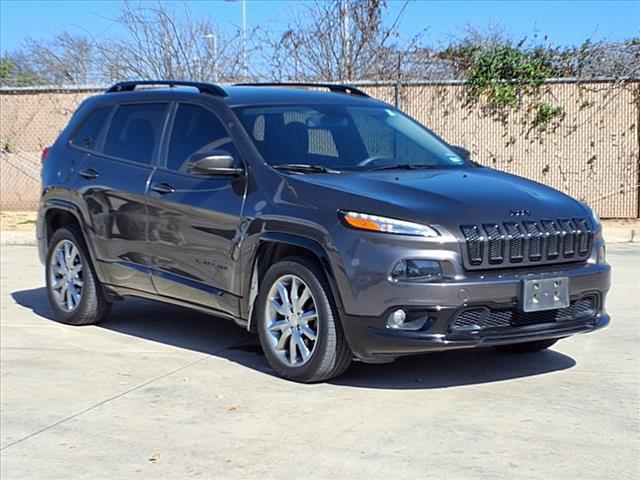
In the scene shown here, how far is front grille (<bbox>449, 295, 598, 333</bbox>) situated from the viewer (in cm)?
580

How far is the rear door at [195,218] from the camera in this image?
6.75 m

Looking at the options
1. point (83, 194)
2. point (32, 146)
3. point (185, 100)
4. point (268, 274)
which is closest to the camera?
point (268, 274)

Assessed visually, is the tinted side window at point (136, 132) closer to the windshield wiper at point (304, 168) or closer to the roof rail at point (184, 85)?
the roof rail at point (184, 85)

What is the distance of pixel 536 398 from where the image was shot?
5.90m

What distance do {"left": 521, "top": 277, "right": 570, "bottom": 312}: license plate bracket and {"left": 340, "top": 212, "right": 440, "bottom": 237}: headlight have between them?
2.01 feet

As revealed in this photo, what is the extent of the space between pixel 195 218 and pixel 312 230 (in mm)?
1164

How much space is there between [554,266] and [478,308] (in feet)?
1.95

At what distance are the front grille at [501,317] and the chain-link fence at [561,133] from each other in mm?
9243

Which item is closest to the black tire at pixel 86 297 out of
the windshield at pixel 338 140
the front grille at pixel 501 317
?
the windshield at pixel 338 140

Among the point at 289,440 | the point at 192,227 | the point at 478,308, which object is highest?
the point at 192,227

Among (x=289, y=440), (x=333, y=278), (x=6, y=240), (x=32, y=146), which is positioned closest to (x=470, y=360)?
(x=333, y=278)

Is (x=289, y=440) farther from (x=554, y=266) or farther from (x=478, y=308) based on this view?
(x=554, y=266)

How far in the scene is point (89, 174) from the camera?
8.08 metres

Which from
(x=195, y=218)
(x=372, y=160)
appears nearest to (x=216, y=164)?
(x=195, y=218)
